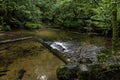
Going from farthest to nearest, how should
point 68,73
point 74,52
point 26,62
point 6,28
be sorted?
point 6,28, point 74,52, point 26,62, point 68,73

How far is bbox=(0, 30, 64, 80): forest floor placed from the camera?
7.68 meters

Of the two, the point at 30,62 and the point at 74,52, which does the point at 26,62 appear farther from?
the point at 74,52

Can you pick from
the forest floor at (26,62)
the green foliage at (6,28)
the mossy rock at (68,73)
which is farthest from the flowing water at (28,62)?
the green foliage at (6,28)

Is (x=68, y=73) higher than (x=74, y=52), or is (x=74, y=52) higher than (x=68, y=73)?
(x=68, y=73)

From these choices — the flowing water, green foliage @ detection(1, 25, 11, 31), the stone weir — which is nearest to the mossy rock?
the flowing water

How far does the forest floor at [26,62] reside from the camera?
7.68 meters

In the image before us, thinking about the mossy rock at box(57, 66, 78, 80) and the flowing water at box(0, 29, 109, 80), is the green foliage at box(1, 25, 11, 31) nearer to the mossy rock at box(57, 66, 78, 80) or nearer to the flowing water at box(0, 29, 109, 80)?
the flowing water at box(0, 29, 109, 80)

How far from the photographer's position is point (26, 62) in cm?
936

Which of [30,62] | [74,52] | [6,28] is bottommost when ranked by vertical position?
[74,52]

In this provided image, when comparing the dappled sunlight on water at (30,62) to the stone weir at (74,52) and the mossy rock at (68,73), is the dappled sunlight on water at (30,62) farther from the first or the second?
the mossy rock at (68,73)

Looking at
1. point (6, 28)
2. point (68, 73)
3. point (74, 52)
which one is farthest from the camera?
point (6, 28)

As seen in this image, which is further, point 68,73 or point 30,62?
point 30,62

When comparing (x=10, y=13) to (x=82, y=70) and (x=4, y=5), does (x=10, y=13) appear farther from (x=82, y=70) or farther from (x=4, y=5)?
(x=82, y=70)

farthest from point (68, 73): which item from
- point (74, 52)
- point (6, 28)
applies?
point (6, 28)
